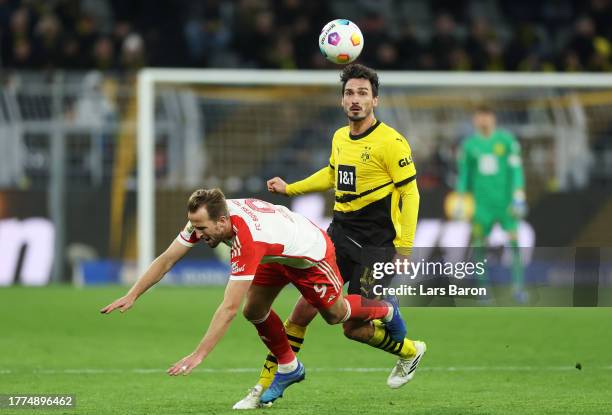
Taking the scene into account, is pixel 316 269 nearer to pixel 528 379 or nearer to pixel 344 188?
pixel 344 188

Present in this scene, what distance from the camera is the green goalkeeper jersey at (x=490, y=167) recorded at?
14445 millimetres

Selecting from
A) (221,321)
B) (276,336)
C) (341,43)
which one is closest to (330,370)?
(276,336)

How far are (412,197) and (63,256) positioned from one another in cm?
946

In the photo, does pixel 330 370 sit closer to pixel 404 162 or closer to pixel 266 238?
pixel 404 162

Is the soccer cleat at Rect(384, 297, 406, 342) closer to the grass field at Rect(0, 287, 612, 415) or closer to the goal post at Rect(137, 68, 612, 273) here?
the grass field at Rect(0, 287, 612, 415)

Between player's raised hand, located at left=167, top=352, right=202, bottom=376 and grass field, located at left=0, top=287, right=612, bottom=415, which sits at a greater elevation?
player's raised hand, located at left=167, top=352, right=202, bottom=376

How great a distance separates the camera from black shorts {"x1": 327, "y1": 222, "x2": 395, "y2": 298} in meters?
7.47

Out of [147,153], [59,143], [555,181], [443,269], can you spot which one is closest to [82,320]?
[147,153]

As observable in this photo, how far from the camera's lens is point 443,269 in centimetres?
724

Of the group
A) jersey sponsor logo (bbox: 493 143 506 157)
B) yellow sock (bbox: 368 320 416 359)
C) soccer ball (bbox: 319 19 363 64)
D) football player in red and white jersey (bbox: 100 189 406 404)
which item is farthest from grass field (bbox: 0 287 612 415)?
soccer ball (bbox: 319 19 363 64)

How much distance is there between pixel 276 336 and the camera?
748 cm

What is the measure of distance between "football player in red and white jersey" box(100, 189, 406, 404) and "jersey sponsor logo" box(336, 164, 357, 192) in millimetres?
891

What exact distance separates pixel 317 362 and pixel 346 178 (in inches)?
77.1

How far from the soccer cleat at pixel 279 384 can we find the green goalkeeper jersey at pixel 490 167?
714cm
